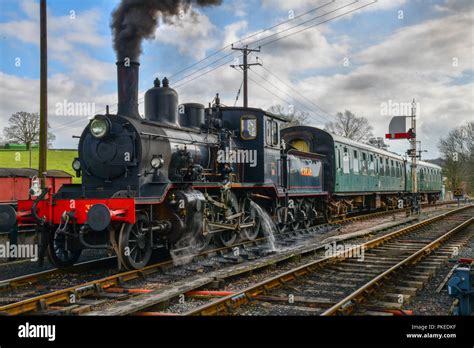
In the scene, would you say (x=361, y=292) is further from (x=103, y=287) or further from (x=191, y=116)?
(x=191, y=116)

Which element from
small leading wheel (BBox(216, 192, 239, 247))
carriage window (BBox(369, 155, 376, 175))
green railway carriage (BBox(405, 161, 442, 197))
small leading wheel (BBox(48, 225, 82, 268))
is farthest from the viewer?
green railway carriage (BBox(405, 161, 442, 197))

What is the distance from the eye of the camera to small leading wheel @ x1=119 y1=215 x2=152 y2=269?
25.8ft

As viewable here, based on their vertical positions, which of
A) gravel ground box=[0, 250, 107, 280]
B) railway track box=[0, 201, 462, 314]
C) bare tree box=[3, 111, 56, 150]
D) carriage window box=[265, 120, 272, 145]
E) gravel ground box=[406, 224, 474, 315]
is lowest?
gravel ground box=[406, 224, 474, 315]

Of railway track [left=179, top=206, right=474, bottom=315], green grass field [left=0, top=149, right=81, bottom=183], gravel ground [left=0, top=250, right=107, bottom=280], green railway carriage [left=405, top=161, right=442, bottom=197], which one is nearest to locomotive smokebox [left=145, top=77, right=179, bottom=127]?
gravel ground [left=0, top=250, right=107, bottom=280]

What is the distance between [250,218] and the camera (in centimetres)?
1216

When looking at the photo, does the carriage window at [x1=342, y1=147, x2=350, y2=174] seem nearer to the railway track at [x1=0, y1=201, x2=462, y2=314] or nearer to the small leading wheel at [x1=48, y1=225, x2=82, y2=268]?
the railway track at [x1=0, y1=201, x2=462, y2=314]

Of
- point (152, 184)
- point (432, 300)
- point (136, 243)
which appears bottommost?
point (432, 300)

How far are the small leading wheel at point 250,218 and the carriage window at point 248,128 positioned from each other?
1652mm

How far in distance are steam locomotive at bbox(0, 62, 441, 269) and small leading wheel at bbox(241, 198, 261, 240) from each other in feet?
0.09

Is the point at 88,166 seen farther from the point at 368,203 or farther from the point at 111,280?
the point at 368,203

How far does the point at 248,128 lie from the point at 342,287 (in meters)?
5.87

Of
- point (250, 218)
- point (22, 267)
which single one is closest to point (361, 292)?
point (250, 218)

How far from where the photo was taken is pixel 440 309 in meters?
6.03
